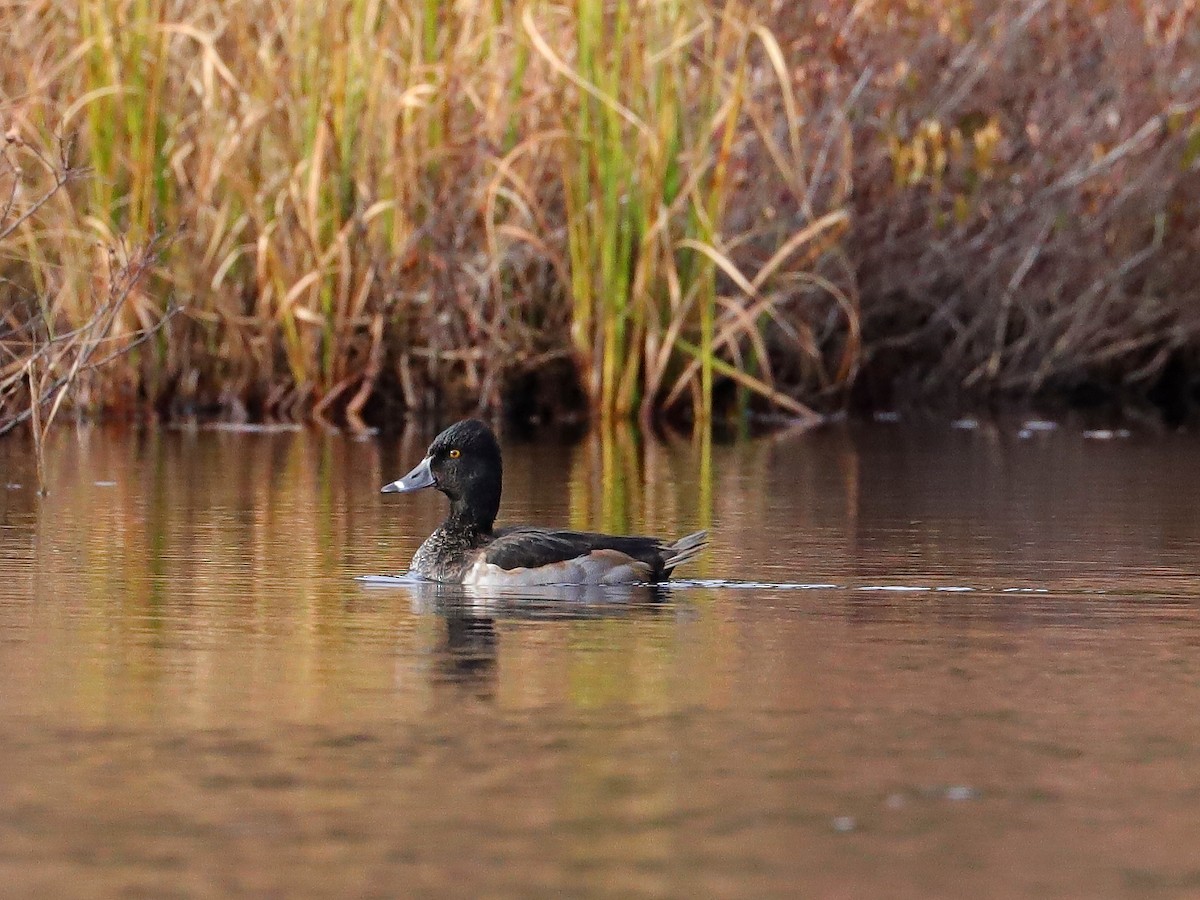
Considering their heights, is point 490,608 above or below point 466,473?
below

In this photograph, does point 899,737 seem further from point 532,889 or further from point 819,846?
point 532,889

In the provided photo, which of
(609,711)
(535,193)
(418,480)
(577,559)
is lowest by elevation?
(609,711)

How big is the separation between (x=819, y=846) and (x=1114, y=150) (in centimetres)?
1323

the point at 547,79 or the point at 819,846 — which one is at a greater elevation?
the point at 547,79

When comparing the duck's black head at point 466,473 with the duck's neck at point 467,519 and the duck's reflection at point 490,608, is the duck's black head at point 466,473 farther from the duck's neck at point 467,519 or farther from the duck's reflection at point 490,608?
the duck's reflection at point 490,608

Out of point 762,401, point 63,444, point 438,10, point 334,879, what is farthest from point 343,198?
point 334,879

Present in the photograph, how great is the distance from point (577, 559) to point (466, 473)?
0.77 m

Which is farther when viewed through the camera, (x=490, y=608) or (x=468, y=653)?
(x=490, y=608)

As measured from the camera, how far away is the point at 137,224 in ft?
45.2

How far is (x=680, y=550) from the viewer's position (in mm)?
7562

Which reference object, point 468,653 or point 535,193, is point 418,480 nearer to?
point 468,653

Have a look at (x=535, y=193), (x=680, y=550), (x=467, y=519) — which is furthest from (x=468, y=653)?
(x=535, y=193)

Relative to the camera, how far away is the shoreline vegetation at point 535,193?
13.8 meters

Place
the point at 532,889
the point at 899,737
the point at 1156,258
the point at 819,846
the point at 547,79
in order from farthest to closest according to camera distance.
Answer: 1. the point at 1156,258
2. the point at 547,79
3. the point at 899,737
4. the point at 819,846
5. the point at 532,889
